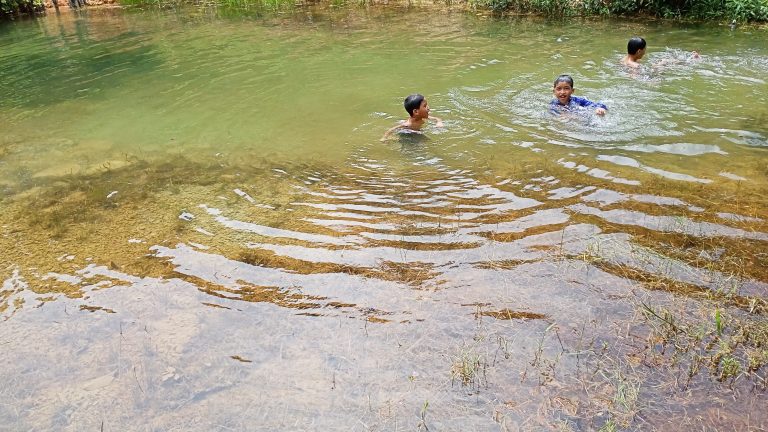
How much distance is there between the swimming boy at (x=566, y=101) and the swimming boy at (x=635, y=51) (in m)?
2.28

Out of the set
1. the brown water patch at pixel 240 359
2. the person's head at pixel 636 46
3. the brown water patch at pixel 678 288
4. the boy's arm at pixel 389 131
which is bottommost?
the brown water patch at pixel 240 359

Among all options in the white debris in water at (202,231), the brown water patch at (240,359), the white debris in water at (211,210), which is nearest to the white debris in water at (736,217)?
the brown water patch at (240,359)

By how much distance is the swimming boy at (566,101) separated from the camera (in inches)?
296

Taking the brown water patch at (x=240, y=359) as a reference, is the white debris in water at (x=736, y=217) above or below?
above

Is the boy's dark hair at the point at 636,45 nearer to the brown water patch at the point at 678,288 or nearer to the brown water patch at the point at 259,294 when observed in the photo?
the brown water patch at the point at 678,288

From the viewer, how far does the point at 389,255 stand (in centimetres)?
478

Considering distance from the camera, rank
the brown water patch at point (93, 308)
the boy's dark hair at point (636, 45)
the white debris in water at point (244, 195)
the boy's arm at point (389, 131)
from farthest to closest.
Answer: the boy's dark hair at point (636, 45)
the boy's arm at point (389, 131)
the white debris in water at point (244, 195)
the brown water patch at point (93, 308)

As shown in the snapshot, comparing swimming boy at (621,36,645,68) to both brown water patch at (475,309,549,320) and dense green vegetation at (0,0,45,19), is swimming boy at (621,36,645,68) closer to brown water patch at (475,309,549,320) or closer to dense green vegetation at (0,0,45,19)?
brown water patch at (475,309,549,320)

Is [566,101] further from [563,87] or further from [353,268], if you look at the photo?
[353,268]

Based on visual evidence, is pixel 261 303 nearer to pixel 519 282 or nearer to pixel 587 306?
pixel 519 282

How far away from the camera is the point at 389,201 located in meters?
5.77

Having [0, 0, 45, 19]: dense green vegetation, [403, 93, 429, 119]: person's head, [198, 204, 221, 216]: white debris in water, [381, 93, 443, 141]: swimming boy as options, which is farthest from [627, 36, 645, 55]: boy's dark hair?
[0, 0, 45, 19]: dense green vegetation

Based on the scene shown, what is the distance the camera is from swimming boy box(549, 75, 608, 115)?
24.6 feet

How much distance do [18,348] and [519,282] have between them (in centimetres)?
385
